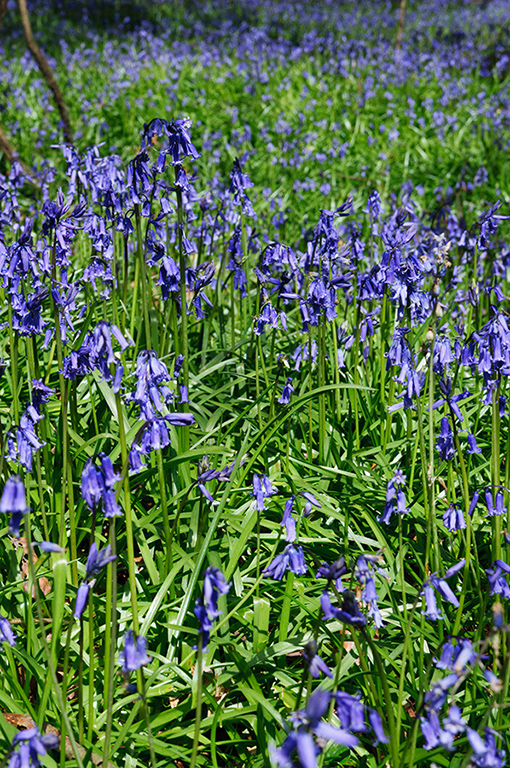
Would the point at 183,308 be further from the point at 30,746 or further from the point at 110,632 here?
the point at 30,746

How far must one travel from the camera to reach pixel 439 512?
2980 mm

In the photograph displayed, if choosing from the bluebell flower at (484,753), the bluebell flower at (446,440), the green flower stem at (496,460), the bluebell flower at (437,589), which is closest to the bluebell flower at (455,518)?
the green flower stem at (496,460)

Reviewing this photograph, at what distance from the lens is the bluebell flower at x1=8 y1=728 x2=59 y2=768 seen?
4.17ft

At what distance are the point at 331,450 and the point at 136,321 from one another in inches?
58.9

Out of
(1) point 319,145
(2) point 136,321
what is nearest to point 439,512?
(2) point 136,321

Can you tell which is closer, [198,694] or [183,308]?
[198,694]

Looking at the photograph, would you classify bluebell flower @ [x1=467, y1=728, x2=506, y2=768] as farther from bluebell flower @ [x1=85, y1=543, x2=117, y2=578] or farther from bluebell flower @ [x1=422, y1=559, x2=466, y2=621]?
bluebell flower @ [x1=85, y1=543, x2=117, y2=578]

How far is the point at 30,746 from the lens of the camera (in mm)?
1289

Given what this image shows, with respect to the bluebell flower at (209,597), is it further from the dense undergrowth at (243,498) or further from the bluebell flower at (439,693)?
the bluebell flower at (439,693)

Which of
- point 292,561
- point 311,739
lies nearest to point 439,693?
point 311,739

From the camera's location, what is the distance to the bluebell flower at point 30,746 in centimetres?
127

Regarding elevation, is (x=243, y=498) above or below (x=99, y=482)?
below

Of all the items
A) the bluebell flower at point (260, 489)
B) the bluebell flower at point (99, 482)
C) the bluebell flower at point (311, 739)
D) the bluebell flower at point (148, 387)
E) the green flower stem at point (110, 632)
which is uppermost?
the bluebell flower at point (148, 387)

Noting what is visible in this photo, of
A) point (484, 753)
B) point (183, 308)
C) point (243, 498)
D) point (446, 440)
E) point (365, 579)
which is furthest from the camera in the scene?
point (243, 498)
